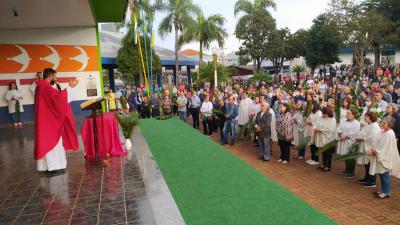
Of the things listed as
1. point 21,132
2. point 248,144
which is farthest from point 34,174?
point 248,144

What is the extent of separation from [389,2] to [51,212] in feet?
122

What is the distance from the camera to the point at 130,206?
4.15 m

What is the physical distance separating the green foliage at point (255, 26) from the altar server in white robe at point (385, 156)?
31267 millimetres

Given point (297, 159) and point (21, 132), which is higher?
point (21, 132)

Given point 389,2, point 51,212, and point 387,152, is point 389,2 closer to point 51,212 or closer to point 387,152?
point 387,152

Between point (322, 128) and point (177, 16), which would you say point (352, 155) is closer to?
point (322, 128)

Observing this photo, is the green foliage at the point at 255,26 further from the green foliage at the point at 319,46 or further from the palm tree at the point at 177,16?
the palm tree at the point at 177,16

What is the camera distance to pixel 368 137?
21.1 ft

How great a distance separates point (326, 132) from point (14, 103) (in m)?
9.52

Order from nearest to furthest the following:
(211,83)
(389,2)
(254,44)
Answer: (211,83), (389,2), (254,44)

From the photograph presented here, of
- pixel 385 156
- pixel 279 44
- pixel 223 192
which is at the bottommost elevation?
pixel 223 192

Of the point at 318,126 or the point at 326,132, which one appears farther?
the point at 318,126

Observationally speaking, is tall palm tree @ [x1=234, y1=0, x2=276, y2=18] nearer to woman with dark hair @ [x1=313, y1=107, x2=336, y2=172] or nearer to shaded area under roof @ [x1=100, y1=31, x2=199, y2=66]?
shaded area under roof @ [x1=100, y1=31, x2=199, y2=66]

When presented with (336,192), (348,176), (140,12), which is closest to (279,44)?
(140,12)
